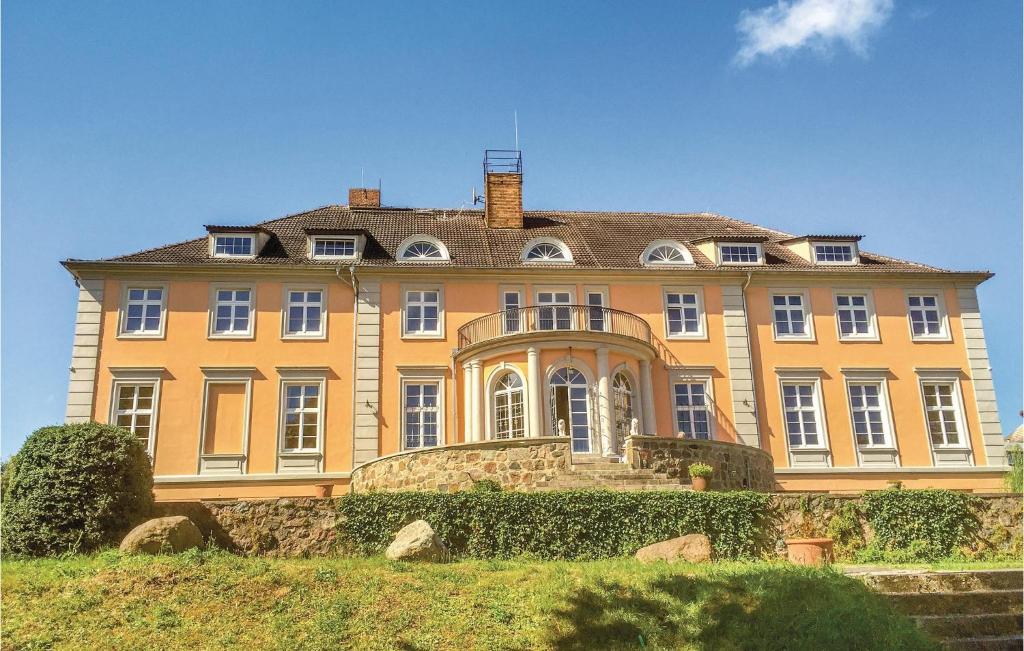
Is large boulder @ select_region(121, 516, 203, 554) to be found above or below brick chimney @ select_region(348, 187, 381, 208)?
below

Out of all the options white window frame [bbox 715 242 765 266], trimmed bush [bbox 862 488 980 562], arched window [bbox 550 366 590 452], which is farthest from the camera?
white window frame [bbox 715 242 765 266]

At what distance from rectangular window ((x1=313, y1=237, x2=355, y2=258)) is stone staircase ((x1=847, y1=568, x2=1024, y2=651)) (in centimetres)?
1795

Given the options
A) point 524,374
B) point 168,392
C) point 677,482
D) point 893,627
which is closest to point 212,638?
point 893,627

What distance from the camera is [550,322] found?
2428cm

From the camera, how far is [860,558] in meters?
15.1

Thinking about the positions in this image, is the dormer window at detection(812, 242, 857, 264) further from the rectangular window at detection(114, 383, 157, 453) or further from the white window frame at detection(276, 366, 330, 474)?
the rectangular window at detection(114, 383, 157, 453)

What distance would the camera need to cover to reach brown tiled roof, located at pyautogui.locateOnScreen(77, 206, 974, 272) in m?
25.4

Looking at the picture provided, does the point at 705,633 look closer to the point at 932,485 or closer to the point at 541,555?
the point at 541,555

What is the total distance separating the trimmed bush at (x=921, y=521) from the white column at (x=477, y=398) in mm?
10324

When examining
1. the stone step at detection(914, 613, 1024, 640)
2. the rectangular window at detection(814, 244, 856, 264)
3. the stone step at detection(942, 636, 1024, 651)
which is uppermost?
the rectangular window at detection(814, 244, 856, 264)

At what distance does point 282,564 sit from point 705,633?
620 cm

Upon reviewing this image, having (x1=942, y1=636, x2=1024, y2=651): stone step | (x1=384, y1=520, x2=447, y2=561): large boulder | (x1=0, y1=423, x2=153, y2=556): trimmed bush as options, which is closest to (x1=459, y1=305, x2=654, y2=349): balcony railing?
(x1=384, y1=520, x2=447, y2=561): large boulder

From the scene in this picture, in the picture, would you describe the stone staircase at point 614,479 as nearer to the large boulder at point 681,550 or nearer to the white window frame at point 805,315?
the large boulder at point 681,550

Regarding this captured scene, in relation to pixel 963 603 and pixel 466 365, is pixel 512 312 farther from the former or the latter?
pixel 963 603
